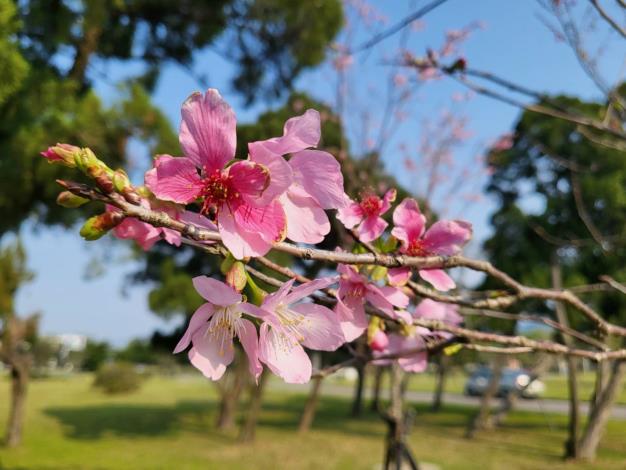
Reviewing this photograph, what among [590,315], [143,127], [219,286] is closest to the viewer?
[219,286]

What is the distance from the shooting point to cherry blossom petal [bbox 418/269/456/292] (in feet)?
2.43

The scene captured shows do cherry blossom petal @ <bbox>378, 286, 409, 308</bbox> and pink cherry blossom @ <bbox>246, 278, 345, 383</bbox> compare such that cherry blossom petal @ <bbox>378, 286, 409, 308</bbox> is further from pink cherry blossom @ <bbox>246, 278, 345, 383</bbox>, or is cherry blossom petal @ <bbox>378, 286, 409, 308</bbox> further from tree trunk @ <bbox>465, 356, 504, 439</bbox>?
tree trunk @ <bbox>465, 356, 504, 439</bbox>

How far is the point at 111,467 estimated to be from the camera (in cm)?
634

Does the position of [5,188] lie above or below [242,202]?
above

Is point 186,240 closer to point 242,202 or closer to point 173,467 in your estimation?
point 242,202

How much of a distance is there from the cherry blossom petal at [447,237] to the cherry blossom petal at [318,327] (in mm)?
229

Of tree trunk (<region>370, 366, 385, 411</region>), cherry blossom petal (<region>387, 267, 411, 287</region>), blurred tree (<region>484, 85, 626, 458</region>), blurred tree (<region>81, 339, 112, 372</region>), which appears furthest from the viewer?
blurred tree (<region>81, 339, 112, 372</region>)

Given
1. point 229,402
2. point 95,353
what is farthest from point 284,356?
point 95,353

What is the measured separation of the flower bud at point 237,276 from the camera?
1.72 ft

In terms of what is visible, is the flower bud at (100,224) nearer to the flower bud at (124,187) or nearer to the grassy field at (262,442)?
the flower bud at (124,187)

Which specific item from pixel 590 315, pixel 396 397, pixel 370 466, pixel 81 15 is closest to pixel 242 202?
pixel 590 315

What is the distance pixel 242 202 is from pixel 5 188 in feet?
18.8

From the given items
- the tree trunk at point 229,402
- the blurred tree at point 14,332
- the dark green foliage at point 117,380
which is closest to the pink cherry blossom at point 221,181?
the blurred tree at point 14,332

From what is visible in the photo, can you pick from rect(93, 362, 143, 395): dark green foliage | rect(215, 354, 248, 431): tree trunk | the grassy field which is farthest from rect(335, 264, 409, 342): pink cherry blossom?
rect(93, 362, 143, 395): dark green foliage
